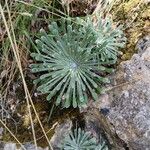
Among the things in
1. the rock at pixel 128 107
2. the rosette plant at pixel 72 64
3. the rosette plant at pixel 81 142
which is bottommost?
the rosette plant at pixel 81 142

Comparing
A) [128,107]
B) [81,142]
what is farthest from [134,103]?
[81,142]

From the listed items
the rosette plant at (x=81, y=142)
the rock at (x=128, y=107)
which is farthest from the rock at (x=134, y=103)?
the rosette plant at (x=81, y=142)

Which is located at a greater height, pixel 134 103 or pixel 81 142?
pixel 134 103

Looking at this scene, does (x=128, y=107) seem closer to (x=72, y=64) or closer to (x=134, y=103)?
(x=134, y=103)

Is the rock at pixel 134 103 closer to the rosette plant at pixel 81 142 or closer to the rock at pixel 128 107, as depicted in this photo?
the rock at pixel 128 107

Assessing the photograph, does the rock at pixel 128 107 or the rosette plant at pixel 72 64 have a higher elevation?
the rosette plant at pixel 72 64

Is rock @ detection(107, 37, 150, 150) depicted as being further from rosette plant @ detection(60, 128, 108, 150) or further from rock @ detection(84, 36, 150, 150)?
rosette plant @ detection(60, 128, 108, 150)
